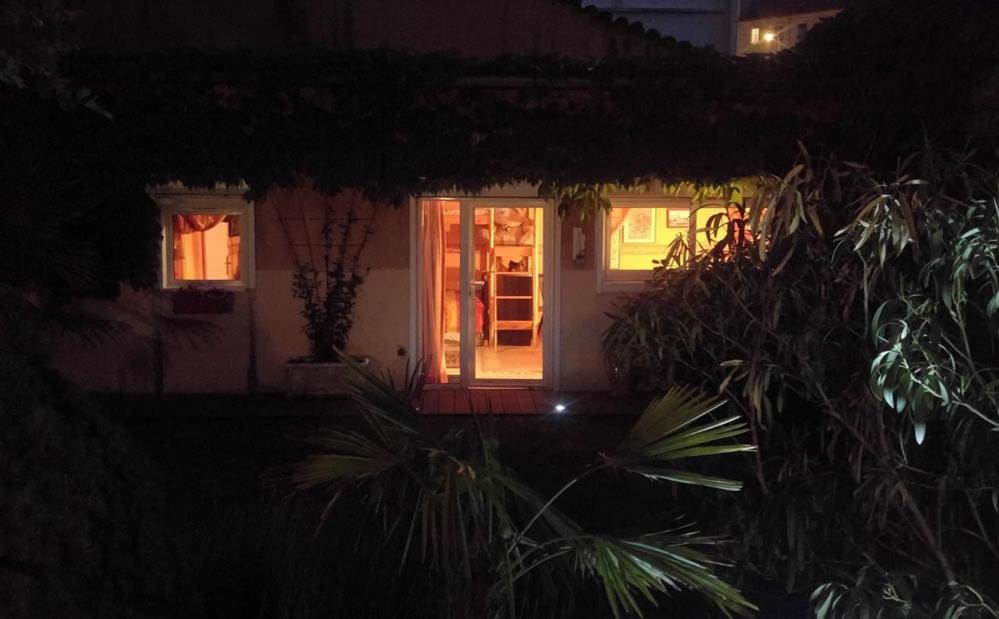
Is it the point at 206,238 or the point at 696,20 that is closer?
the point at 206,238

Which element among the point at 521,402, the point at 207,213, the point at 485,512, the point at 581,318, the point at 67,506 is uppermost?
the point at 207,213

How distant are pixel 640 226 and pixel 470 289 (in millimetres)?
1997

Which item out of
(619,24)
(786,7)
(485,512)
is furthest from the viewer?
(786,7)

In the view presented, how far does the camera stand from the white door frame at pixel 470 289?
9234 millimetres

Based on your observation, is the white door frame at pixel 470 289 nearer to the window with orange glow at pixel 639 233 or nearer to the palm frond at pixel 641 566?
the window with orange glow at pixel 639 233

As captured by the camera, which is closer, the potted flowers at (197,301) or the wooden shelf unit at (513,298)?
the potted flowers at (197,301)

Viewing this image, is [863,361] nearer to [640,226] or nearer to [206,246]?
[640,226]

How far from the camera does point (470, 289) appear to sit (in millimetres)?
9422

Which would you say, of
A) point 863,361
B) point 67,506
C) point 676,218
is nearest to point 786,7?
point 676,218

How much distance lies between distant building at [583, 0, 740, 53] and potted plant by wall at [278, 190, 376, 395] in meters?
3.99

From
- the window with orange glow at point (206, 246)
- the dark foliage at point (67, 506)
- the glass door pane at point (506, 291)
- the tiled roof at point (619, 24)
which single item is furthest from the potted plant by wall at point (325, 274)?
the dark foliage at point (67, 506)

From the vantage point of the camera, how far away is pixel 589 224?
9250 millimetres

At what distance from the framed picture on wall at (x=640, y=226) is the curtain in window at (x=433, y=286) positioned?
2064 millimetres

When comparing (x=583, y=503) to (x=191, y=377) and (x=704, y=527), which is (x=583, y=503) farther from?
(x=191, y=377)
